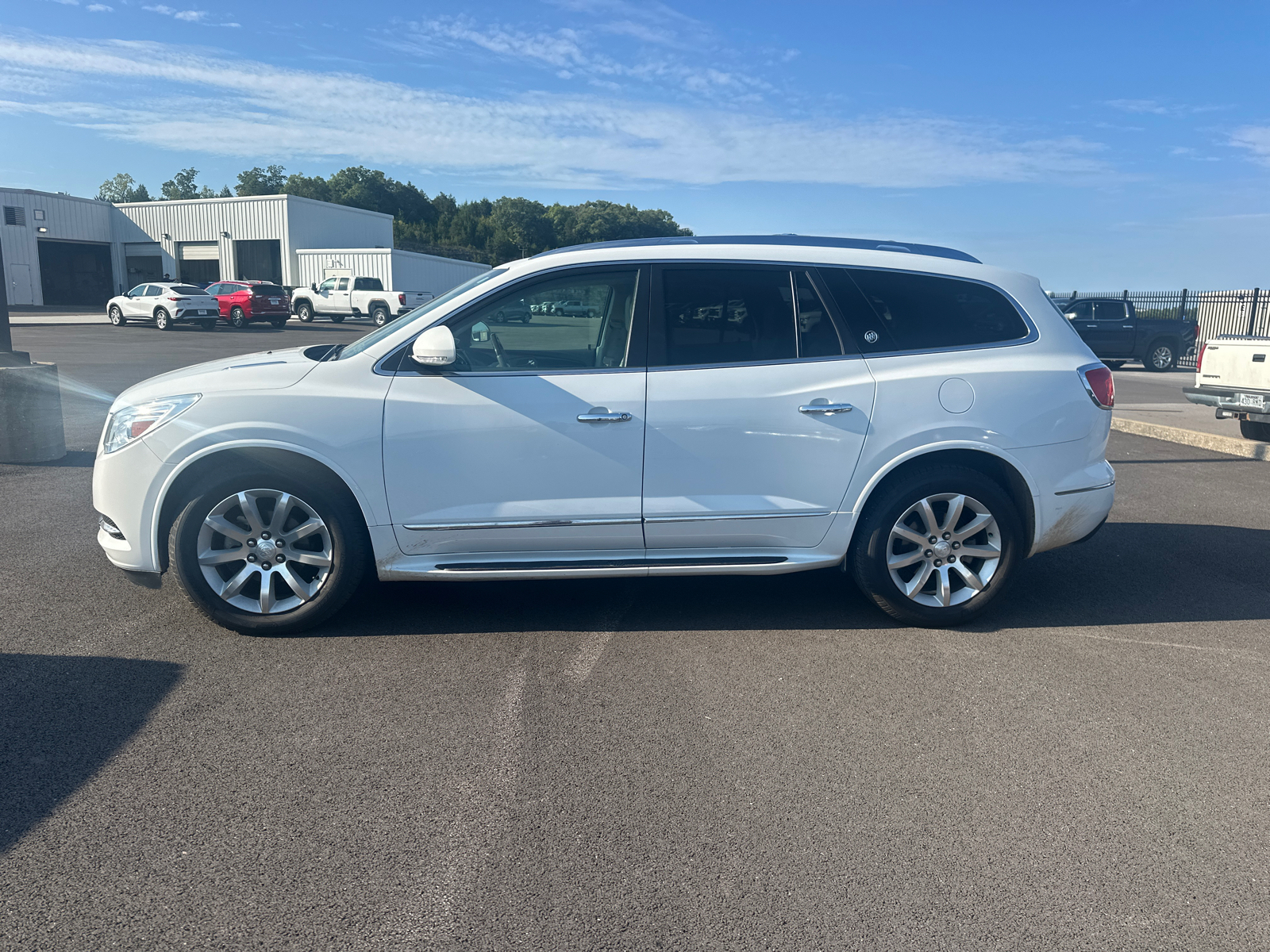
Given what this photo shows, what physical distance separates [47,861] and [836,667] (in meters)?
3.08

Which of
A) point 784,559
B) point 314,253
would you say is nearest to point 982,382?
point 784,559

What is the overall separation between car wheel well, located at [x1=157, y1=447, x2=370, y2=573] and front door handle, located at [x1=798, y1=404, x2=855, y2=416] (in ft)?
7.14

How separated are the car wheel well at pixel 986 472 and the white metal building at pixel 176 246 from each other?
48356 mm

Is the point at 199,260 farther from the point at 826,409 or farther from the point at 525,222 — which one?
the point at 525,222

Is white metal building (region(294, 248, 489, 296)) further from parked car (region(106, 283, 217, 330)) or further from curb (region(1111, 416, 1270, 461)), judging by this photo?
curb (region(1111, 416, 1270, 461))

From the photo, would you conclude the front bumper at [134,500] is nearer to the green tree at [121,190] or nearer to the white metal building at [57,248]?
the white metal building at [57,248]

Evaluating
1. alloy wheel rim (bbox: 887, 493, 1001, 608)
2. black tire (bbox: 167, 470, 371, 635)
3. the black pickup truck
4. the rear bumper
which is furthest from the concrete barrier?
the black pickup truck

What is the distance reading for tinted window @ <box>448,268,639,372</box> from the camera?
4.61m

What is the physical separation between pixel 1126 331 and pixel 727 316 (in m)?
25.4

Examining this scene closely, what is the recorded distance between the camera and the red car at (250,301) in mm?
38031

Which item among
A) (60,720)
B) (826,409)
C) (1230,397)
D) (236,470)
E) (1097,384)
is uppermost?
(1097,384)

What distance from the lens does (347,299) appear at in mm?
43031

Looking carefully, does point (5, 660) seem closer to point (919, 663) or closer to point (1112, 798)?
point (919, 663)

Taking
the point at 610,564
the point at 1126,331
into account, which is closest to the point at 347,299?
the point at 1126,331
